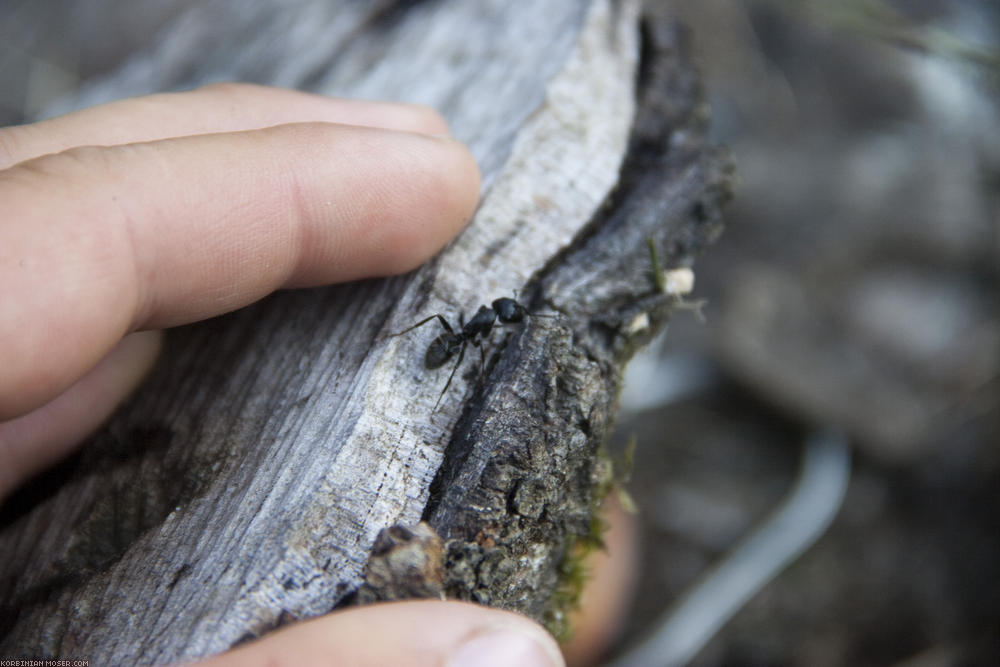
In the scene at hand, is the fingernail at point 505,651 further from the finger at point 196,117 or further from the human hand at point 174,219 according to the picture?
the finger at point 196,117

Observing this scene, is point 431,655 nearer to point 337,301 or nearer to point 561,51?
point 337,301

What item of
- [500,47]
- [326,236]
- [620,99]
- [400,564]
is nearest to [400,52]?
[500,47]

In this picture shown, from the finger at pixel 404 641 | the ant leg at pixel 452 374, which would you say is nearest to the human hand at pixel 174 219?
the ant leg at pixel 452 374

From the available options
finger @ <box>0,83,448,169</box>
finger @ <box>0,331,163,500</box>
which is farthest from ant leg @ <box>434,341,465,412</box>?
finger @ <box>0,331,163,500</box>

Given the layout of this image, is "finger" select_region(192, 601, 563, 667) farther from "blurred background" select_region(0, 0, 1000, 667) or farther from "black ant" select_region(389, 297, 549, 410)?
"blurred background" select_region(0, 0, 1000, 667)

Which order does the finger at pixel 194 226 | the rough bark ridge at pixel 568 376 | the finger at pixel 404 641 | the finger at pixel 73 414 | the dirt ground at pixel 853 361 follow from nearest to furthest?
the finger at pixel 404 641
the finger at pixel 194 226
the rough bark ridge at pixel 568 376
the finger at pixel 73 414
the dirt ground at pixel 853 361
